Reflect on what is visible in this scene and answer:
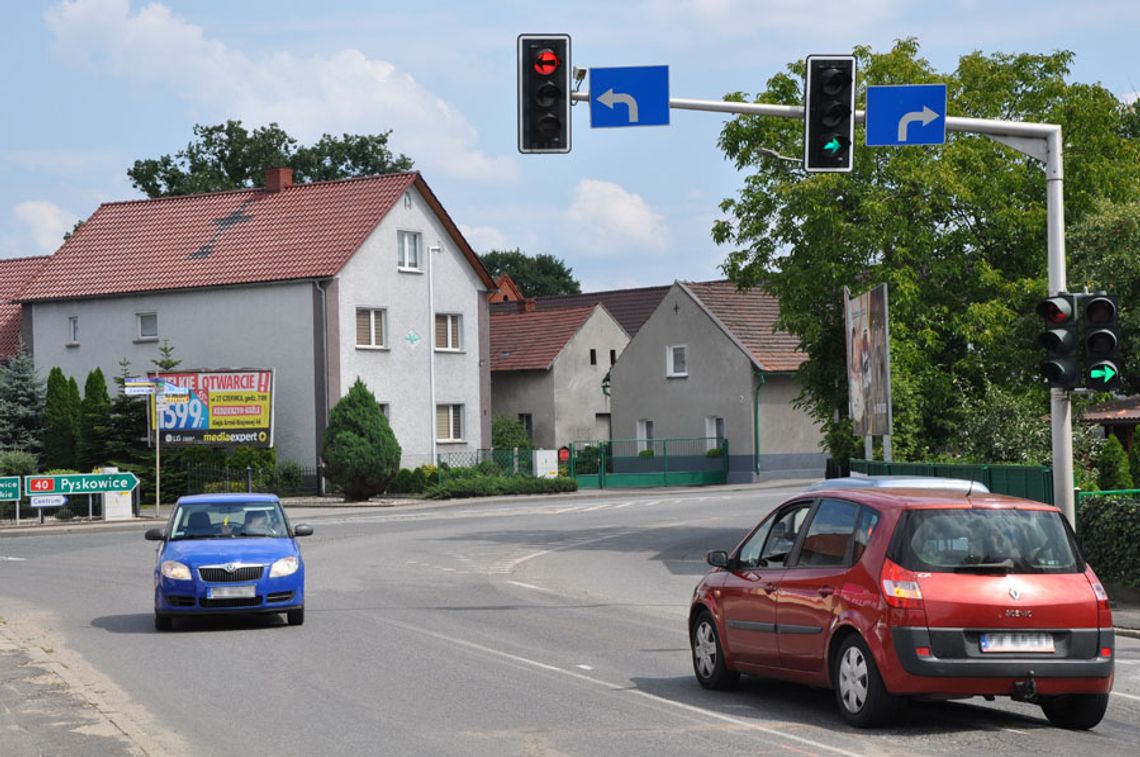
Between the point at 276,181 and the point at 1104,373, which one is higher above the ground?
the point at 276,181

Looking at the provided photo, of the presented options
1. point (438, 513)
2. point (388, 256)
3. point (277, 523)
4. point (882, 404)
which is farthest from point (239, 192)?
point (277, 523)

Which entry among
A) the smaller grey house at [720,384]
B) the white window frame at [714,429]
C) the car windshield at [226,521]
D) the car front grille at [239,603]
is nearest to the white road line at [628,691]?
the car front grille at [239,603]

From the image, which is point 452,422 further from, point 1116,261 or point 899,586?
point 899,586

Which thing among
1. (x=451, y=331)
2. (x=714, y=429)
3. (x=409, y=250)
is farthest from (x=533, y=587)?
(x=714, y=429)

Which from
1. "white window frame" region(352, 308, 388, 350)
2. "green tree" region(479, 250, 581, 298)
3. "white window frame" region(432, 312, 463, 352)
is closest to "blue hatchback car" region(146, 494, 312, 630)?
"white window frame" region(352, 308, 388, 350)

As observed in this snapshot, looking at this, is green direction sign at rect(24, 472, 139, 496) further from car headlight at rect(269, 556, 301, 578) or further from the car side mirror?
the car side mirror

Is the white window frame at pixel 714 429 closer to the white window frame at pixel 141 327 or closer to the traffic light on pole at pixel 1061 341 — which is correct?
the white window frame at pixel 141 327

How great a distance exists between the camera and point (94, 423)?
49688mm

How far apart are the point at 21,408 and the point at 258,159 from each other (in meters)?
37.0

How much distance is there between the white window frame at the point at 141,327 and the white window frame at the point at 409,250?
863cm

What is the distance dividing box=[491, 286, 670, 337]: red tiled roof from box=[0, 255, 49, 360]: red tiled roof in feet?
81.5

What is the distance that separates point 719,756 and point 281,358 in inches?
1755

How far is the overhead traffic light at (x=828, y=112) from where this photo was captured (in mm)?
15602

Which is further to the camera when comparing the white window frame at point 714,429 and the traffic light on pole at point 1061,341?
the white window frame at point 714,429
